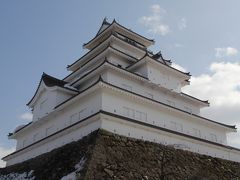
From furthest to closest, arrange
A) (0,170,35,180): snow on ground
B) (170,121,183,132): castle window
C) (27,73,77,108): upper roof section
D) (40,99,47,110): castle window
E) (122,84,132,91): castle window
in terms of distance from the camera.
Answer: (40,99,47,110): castle window < (27,73,77,108): upper roof section < (122,84,132,91): castle window < (170,121,183,132): castle window < (0,170,35,180): snow on ground

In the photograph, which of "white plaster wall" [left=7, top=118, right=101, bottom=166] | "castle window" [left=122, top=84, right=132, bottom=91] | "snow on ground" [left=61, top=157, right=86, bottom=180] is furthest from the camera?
"castle window" [left=122, top=84, right=132, bottom=91]

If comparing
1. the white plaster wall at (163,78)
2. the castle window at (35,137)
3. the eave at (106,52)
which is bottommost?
the castle window at (35,137)

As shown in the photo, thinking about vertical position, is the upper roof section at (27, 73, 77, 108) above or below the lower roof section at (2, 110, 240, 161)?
above

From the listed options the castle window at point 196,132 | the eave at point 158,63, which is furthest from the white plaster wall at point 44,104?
the castle window at point 196,132

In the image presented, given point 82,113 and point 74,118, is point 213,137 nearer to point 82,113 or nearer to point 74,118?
point 82,113

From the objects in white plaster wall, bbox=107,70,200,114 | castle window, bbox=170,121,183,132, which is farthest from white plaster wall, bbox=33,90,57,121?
castle window, bbox=170,121,183,132

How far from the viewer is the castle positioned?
21531mm

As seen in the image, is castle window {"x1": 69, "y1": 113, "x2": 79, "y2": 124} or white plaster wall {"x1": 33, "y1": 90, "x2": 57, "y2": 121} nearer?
castle window {"x1": 69, "y1": 113, "x2": 79, "y2": 124}

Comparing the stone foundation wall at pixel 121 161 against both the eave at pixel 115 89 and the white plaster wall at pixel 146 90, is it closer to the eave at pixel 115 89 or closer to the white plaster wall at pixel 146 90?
the eave at pixel 115 89

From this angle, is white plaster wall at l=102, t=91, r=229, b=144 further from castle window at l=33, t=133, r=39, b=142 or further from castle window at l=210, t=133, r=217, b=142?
castle window at l=33, t=133, r=39, b=142

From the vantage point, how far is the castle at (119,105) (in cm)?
2153

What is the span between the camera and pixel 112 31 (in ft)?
106

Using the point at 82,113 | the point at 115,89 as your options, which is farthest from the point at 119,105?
the point at 82,113

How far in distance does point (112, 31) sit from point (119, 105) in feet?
40.1
